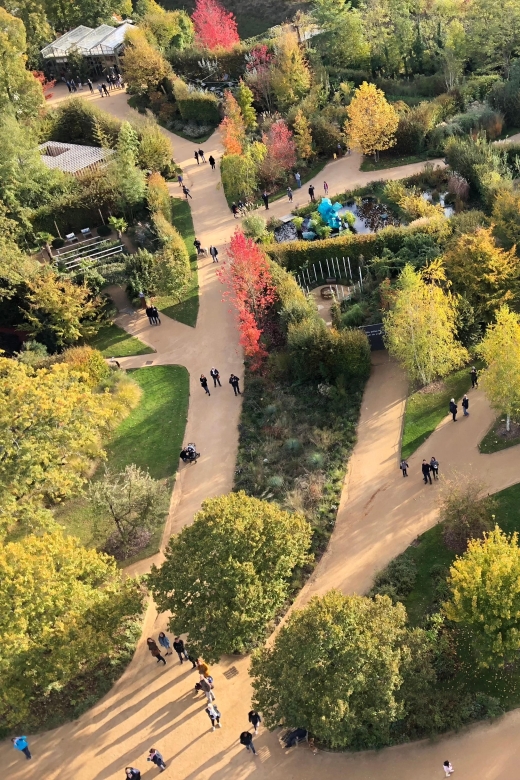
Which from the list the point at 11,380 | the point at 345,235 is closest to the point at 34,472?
the point at 11,380

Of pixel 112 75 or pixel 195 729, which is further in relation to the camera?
pixel 112 75

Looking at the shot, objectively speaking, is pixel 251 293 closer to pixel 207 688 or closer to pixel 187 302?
pixel 187 302

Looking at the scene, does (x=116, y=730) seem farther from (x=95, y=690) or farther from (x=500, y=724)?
(x=500, y=724)

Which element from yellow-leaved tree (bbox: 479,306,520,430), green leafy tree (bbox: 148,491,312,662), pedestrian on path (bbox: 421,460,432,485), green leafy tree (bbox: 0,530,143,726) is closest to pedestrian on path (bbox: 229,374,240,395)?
pedestrian on path (bbox: 421,460,432,485)

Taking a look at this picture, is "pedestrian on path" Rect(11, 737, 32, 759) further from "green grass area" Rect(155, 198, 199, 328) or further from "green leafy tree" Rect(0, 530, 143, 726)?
"green grass area" Rect(155, 198, 199, 328)

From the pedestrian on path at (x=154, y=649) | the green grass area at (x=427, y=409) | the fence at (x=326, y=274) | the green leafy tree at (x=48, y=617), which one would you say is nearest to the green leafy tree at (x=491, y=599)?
the green grass area at (x=427, y=409)

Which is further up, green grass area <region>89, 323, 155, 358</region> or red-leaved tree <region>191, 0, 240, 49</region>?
red-leaved tree <region>191, 0, 240, 49</region>

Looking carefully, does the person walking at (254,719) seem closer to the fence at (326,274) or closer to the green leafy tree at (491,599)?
the green leafy tree at (491,599)
